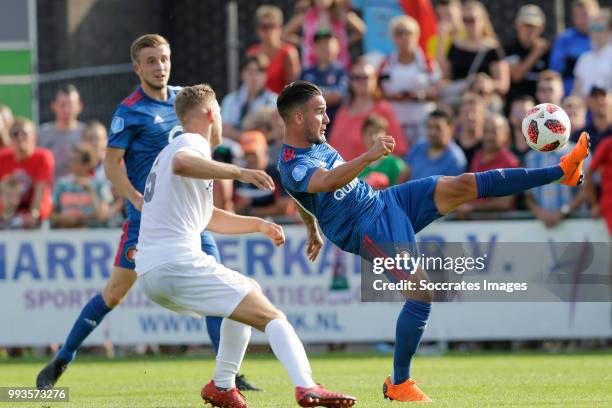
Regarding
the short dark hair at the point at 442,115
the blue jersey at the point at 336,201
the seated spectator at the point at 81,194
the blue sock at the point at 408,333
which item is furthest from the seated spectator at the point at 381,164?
the blue sock at the point at 408,333

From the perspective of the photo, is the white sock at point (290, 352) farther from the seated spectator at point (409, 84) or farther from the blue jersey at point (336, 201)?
the seated spectator at point (409, 84)

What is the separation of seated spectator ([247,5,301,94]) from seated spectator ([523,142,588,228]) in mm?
3888

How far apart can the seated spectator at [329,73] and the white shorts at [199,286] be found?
8422mm

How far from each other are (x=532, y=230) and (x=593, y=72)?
262 cm

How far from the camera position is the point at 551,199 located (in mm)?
14305

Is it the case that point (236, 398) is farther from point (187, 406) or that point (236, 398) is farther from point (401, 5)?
point (401, 5)

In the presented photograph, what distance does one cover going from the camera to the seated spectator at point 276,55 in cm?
1681

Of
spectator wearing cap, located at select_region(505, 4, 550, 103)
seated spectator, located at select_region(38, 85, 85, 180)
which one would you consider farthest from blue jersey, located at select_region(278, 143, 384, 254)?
seated spectator, located at select_region(38, 85, 85, 180)

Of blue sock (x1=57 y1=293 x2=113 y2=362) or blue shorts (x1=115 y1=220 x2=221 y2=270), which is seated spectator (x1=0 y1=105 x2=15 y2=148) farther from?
blue shorts (x1=115 y1=220 x2=221 y2=270)

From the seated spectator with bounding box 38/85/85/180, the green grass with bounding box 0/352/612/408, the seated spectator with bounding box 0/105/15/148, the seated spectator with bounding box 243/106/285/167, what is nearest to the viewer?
the green grass with bounding box 0/352/612/408

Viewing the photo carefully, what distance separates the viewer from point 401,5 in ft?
57.5

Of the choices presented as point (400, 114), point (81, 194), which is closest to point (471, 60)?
point (400, 114)

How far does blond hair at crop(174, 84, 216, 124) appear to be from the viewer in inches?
314

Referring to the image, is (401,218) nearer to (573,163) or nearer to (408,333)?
(408,333)
